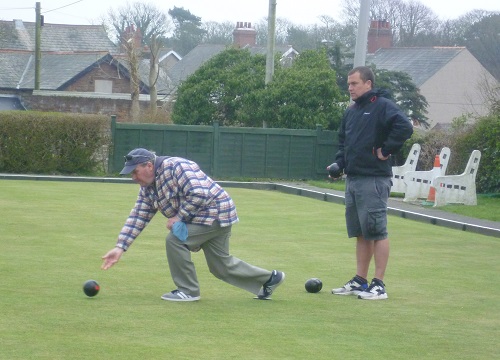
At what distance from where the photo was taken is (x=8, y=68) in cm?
5084

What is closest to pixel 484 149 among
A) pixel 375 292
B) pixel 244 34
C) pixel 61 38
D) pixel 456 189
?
pixel 456 189

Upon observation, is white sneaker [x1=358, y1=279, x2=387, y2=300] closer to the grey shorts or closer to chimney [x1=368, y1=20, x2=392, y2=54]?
the grey shorts

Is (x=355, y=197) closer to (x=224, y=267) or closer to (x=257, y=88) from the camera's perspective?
Result: (x=224, y=267)

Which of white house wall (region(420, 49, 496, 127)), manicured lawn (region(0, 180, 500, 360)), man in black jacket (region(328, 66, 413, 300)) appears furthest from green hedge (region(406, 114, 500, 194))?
white house wall (region(420, 49, 496, 127))

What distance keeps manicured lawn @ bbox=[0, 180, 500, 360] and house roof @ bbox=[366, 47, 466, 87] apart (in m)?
38.7

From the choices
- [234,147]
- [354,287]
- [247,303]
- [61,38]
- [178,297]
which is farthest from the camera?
[61,38]

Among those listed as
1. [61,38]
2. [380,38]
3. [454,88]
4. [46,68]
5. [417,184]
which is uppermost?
[380,38]

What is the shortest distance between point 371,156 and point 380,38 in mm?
49308

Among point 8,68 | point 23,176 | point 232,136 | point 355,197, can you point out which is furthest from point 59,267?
point 8,68

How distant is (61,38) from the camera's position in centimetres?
5969

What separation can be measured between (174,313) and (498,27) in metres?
63.8

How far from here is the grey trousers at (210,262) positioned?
24.8ft

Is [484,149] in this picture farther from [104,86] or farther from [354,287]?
[104,86]

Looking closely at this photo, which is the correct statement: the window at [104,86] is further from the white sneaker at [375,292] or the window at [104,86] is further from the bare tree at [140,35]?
the white sneaker at [375,292]
